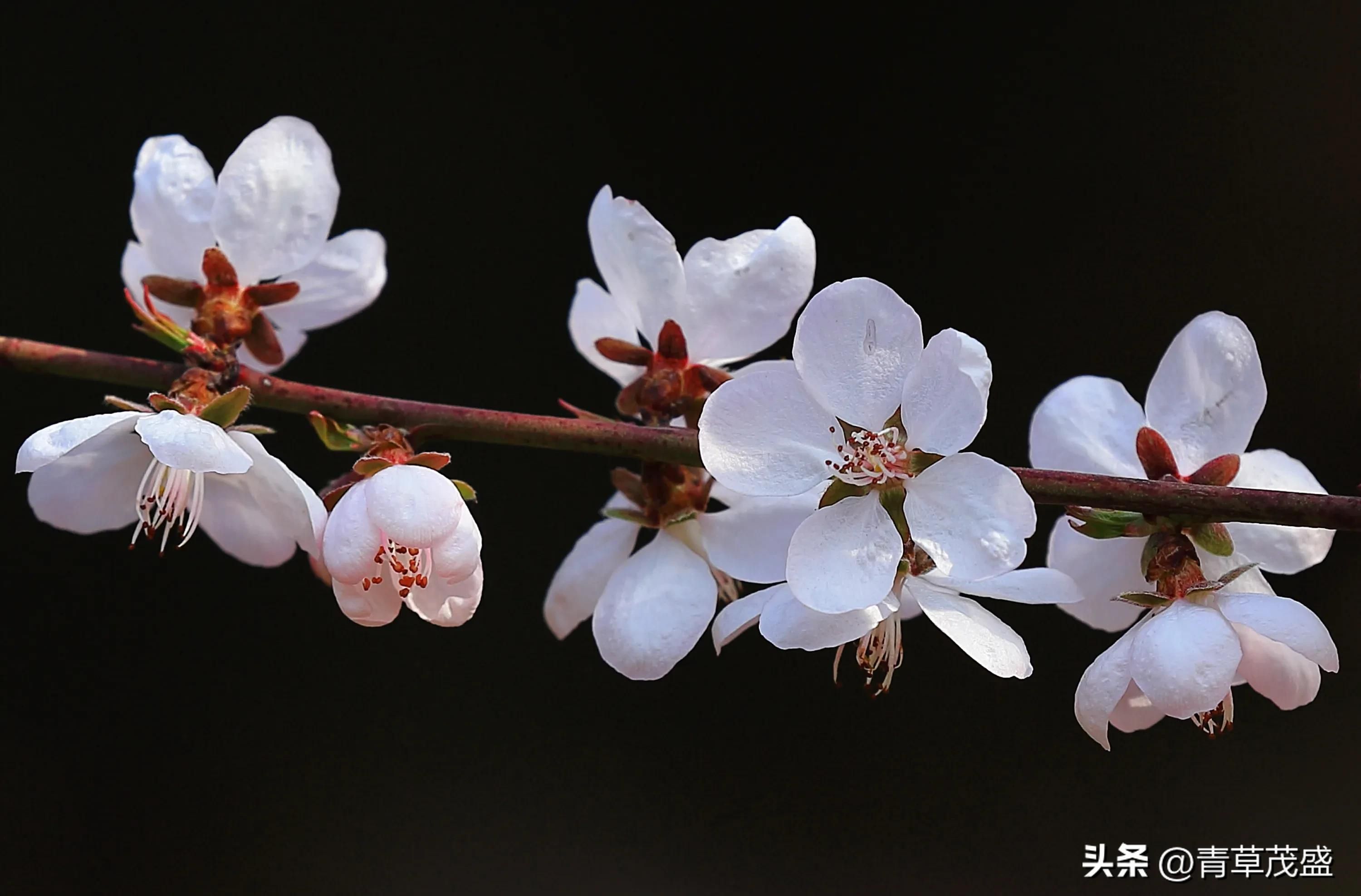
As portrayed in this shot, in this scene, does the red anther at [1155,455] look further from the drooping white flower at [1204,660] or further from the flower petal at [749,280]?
the flower petal at [749,280]

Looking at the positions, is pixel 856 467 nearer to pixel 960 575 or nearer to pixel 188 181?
pixel 960 575

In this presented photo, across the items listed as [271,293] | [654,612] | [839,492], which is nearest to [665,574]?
[654,612]

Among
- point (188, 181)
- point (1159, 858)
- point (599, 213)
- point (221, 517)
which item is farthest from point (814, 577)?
point (1159, 858)

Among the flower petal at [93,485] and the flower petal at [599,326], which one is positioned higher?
the flower petal at [599,326]

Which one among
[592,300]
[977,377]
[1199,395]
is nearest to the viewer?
[977,377]

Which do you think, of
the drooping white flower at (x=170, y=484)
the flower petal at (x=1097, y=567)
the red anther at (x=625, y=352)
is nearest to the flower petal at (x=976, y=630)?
the flower petal at (x=1097, y=567)

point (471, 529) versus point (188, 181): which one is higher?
point (188, 181)

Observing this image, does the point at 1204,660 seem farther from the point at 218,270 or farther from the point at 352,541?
the point at 218,270
